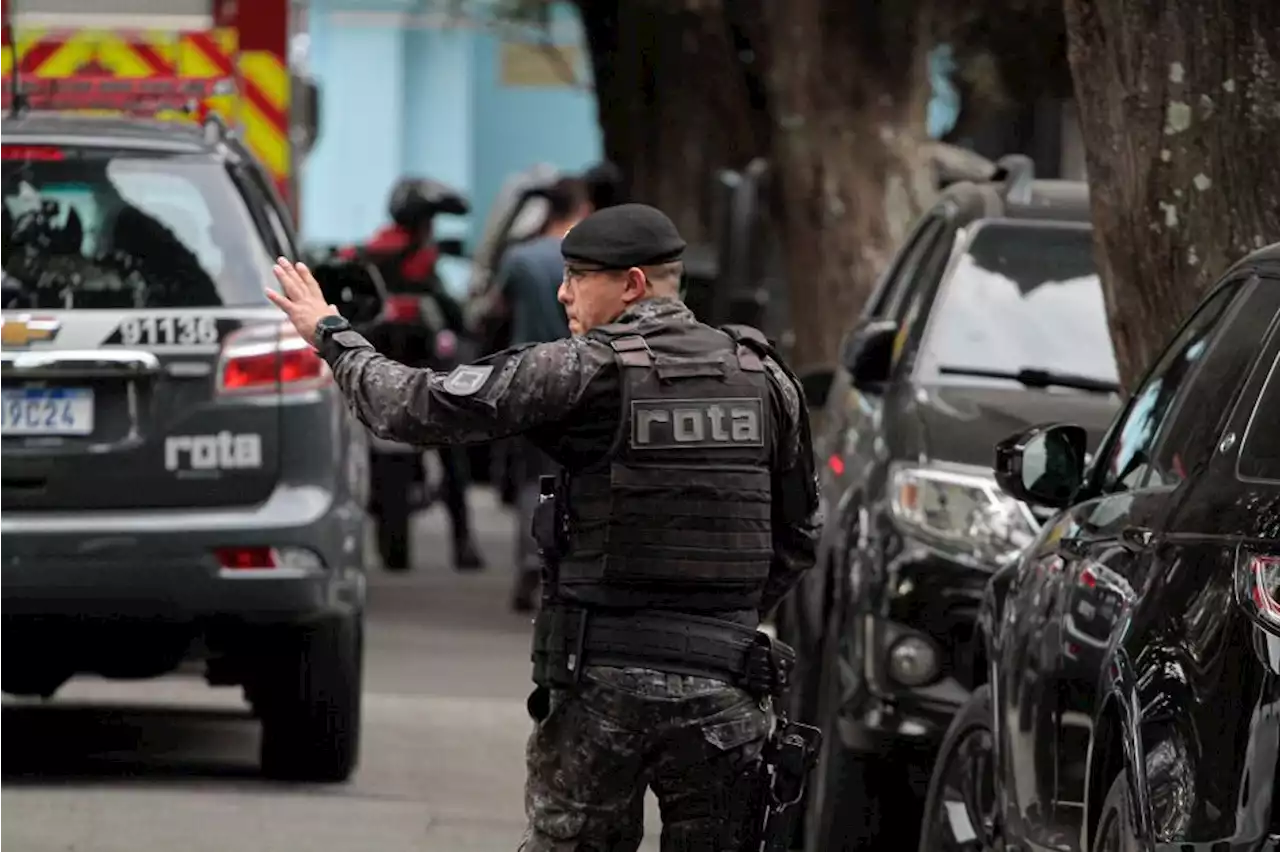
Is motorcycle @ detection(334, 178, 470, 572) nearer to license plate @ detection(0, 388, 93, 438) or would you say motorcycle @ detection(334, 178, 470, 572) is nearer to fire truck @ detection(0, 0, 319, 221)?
fire truck @ detection(0, 0, 319, 221)

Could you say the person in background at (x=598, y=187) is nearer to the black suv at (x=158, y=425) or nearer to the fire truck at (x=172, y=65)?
the fire truck at (x=172, y=65)

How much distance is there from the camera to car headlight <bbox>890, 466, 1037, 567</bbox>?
320 inches

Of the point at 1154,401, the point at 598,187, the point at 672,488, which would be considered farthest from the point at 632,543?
the point at 598,187

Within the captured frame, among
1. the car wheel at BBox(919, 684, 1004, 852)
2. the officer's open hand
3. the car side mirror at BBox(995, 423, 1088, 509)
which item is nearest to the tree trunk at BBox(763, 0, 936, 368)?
the car wheel at BBox(919, 684, 1004, 852)

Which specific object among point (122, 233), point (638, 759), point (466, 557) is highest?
point (122, 233)

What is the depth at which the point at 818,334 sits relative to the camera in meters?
16.5

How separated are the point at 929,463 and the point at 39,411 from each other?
232cm

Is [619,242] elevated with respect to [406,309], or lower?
elevated

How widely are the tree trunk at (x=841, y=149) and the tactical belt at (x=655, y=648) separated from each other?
10.6 metres

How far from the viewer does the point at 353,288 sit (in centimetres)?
854

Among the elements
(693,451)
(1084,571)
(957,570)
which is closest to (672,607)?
(693,451)

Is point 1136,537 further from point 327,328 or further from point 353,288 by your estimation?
point 353,288

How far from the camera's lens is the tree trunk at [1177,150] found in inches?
319

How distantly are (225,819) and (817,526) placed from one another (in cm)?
306
